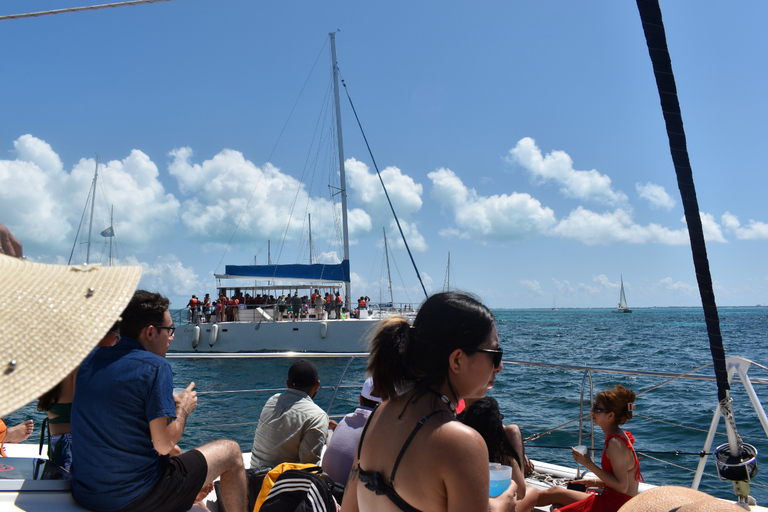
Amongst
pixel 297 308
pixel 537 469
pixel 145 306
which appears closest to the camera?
pixel 145 306

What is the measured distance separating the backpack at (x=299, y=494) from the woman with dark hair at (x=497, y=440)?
0.76 m

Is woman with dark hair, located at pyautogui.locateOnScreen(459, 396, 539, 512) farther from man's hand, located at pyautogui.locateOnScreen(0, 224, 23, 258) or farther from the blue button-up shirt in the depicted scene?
man's hand, located at pyautogui.locateOnScreen(0, 224, 23, 258)

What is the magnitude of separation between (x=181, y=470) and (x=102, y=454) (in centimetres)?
A: 33

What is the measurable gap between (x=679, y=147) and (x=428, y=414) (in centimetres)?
129

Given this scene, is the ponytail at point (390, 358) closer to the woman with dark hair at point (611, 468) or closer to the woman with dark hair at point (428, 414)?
the woman with dark hair at point (428, 414)

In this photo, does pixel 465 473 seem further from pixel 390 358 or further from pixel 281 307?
pixel 281 307

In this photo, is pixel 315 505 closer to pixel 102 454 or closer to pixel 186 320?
pixel 102 454

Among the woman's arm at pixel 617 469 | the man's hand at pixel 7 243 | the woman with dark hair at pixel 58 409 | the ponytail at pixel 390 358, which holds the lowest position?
the woman's arm at pixel 617 469

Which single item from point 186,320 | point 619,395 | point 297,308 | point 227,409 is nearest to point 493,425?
point 619,395

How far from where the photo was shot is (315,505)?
2439mm

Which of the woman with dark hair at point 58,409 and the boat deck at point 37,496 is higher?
the woman with dark hair at point 58,409

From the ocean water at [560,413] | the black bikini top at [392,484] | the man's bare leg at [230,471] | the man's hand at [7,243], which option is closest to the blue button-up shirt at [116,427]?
the man's bare leg at [230,471]

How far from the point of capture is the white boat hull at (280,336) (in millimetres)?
22953

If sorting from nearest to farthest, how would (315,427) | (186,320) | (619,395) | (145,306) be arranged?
(145,306), (619,395), (315,427), (186,320)
